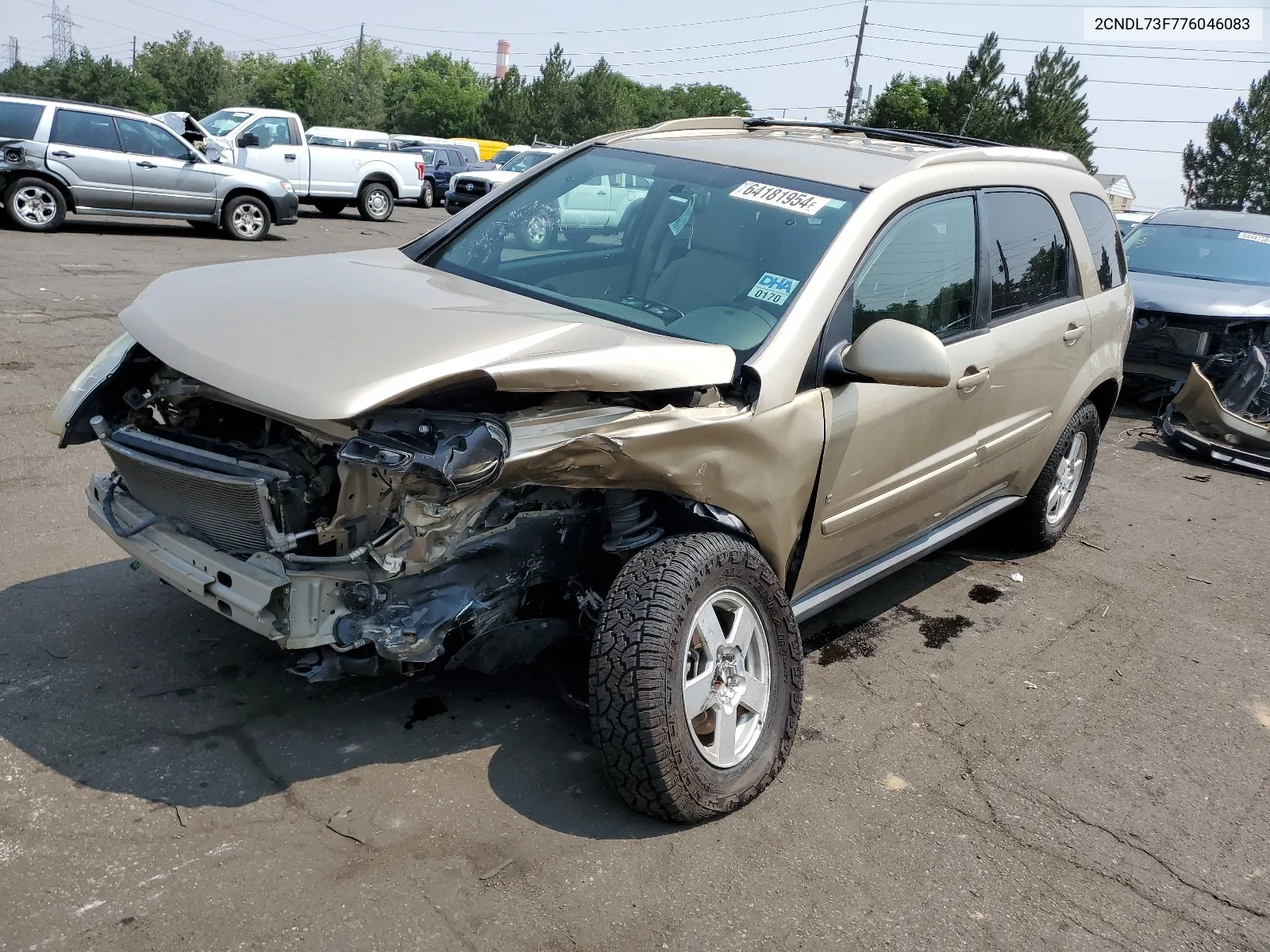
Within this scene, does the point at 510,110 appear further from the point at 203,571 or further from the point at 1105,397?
the point at 203,571

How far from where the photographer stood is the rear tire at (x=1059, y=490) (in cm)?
535

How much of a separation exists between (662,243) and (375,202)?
1892cm

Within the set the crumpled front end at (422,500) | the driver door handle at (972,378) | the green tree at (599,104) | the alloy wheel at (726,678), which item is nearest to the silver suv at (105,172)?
the crumpled front end at (422,500)

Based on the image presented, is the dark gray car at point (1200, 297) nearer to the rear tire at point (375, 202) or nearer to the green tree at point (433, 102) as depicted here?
the rear tire at point (375, 202)

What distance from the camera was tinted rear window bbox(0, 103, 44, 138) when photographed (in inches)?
537

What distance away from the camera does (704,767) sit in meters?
3.07

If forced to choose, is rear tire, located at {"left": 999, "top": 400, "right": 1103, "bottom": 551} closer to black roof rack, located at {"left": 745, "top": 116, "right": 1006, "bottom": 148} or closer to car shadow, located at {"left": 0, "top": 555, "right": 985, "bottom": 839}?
black roof rack, located at {"left": 745, "top": 116, "right": 1006, "bottom": 148}

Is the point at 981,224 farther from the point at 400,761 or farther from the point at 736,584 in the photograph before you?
the point at 400,761

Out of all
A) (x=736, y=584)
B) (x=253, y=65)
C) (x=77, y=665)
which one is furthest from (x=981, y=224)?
(x=253, y=65)

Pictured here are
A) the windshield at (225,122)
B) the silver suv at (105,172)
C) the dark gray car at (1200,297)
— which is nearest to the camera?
the dark gray car at (1200,297)

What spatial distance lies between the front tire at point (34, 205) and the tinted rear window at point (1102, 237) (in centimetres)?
1348

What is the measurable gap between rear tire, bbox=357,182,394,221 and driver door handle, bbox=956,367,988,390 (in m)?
18.9

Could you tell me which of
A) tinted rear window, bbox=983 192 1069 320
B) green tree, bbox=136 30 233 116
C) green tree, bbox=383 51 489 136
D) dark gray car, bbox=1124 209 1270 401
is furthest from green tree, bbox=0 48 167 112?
tinted rear window, bbox=983 192 1069 320

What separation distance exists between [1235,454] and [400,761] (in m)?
7.21
